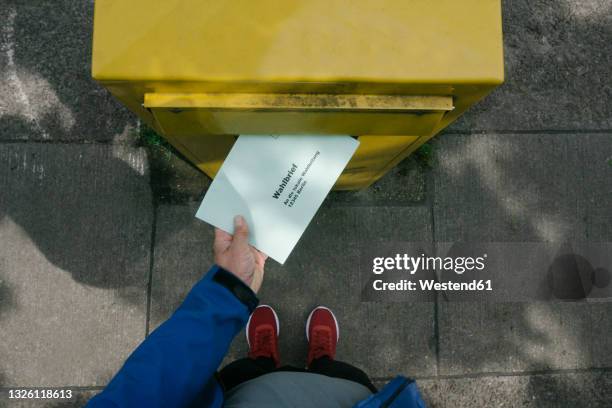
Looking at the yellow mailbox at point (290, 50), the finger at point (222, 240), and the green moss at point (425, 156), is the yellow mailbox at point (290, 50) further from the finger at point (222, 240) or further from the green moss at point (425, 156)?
the green moss at point (425, 156)

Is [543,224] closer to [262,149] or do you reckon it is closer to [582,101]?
[582,101]

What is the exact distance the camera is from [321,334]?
2.39m

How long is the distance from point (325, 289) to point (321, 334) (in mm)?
257

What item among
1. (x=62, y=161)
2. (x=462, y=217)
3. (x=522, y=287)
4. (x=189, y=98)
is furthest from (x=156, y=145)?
(x=522, y=287)

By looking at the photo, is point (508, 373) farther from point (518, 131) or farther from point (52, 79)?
point (52, 79)

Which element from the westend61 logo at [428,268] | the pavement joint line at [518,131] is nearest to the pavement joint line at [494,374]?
the westend61 logo at [428,268]

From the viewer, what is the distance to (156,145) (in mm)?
2533

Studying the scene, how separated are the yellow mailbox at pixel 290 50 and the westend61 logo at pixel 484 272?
1526mm

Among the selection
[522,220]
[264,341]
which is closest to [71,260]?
[264,341]

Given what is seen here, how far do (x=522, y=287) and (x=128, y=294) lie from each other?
7.30ft

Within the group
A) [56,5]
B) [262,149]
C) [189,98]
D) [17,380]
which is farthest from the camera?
[56,5]

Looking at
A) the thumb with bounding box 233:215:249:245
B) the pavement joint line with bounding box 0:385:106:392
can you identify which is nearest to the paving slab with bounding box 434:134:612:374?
the thumb with bounding box 233:215:249:245

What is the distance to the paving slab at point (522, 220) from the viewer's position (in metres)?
2.58

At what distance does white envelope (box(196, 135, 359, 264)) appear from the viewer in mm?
1456
